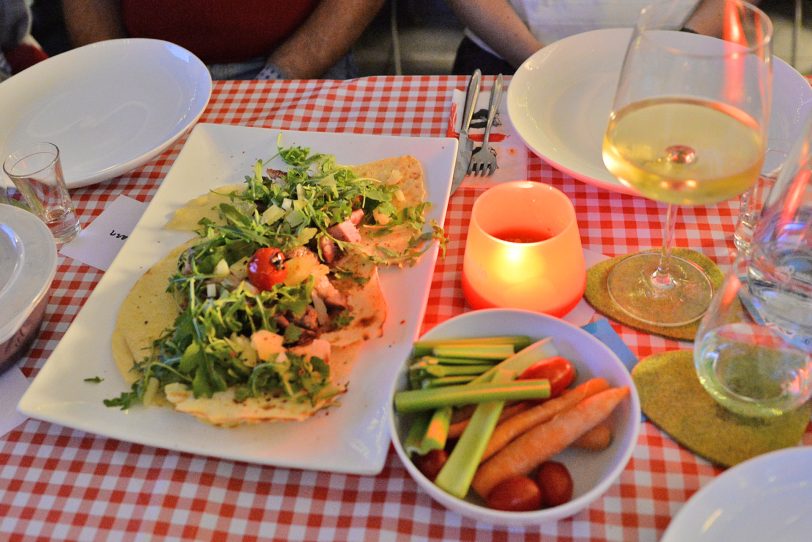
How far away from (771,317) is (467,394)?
0.54 meters

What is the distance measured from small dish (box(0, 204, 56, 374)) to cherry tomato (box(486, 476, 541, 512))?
84cm

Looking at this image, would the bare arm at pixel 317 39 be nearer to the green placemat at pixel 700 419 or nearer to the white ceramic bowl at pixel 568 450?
the white ceramic bowl at pixel 568 450

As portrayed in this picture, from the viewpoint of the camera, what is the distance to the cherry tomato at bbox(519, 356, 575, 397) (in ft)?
3.35

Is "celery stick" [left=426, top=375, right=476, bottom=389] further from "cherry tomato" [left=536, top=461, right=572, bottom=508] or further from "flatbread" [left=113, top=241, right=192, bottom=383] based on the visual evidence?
"flatbread" [left=113, top=241, right=192, bottom=383]

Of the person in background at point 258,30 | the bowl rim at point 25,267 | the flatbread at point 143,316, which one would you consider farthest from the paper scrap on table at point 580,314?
the person in background at point 258,30

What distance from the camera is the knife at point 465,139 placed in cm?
156

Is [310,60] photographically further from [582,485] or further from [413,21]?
[582,485]

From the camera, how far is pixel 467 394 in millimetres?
976

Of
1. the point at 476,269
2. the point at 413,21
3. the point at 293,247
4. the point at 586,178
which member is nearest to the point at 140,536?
the point at 293,247

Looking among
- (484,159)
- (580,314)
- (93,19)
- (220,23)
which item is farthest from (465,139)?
(93,19)

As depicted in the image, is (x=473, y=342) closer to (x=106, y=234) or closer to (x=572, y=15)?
(x=106, y=234)

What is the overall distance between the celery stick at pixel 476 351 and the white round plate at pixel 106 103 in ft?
3.13

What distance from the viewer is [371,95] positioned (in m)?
1.90

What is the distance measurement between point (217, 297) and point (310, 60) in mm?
1457
